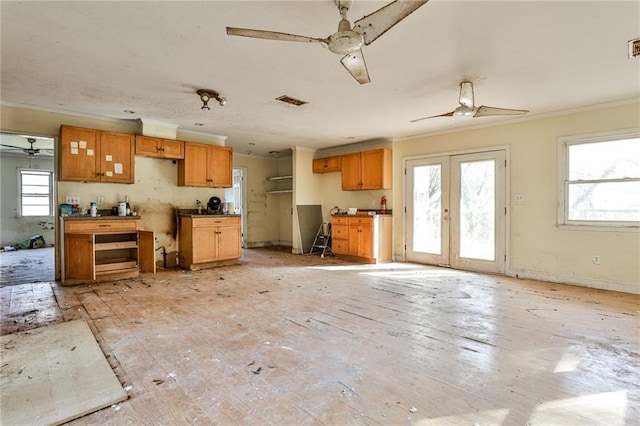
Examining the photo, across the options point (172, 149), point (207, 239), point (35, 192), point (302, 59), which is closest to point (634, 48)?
point (302, 59)

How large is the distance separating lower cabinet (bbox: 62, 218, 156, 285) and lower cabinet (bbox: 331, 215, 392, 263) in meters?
3.54

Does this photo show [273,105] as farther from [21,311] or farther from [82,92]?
[21,311]

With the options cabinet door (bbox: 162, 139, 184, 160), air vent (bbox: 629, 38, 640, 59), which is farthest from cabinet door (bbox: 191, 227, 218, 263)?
air vent (bbox: 629, 38, 640, 59)

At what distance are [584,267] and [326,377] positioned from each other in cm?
433

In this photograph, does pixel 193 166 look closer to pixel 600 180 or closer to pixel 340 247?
pixel 340 247

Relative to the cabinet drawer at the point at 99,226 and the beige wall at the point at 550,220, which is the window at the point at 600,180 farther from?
the cabinet drawer at the point at 99,226

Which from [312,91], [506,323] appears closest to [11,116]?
[312,91]

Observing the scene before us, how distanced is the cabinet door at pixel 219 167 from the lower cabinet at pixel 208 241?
0.74 meters

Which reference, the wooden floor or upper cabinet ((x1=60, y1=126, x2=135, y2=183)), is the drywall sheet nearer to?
the wooden floor

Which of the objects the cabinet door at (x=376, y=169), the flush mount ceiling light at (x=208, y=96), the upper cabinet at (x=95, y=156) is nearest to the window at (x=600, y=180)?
the cabinet door at (x=376, y=169)

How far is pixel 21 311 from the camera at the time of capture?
3.37 meters

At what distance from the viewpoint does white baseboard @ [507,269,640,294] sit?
13.5ft

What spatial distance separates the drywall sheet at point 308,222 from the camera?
758cm

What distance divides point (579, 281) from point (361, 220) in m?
3.48
